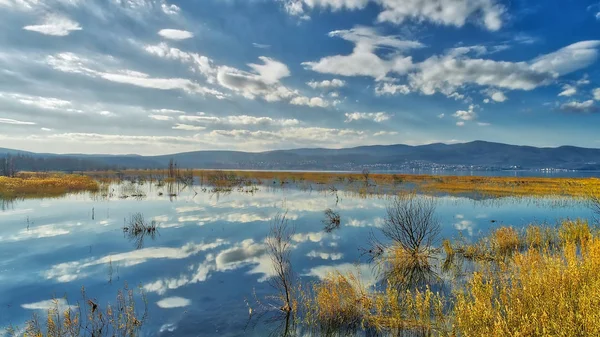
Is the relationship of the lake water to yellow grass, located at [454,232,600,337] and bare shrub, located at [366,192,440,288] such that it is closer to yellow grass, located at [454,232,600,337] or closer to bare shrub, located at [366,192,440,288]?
bare shrub, located at [366,192,440,288]

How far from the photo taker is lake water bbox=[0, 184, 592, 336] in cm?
1232

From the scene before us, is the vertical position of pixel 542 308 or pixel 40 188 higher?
pixel 542 308

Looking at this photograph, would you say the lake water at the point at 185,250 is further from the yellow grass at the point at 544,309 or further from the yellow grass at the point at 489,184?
the yellow grass at the point at 489,184

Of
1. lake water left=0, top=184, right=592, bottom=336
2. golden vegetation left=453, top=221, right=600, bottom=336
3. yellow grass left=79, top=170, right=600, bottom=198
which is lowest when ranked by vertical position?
lake water left=0, top=184, right=592, bottom=336

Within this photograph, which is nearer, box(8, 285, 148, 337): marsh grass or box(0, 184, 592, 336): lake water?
box(8, 285, 148, 337): marsh grass

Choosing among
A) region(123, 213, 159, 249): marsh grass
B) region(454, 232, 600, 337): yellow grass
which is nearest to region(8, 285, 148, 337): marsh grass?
region(454, 232, 600, 337): yellow grass

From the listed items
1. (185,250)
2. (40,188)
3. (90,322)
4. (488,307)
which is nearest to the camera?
(488,307)

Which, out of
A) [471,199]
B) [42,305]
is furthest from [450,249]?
[471,199]

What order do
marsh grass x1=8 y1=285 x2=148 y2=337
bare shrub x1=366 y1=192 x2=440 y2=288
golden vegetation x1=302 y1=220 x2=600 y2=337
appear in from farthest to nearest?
bare shrub x1=366 y1=192 x2=440 y2=288 → marsh grass x1=8 y1=285 x2=148 y2=337 → golden vegetation x1=302 y1=220 x2=600 y2=337

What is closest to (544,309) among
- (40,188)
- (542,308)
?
(542,308)

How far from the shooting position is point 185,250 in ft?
64.0

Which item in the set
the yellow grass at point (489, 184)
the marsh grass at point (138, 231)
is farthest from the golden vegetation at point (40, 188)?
the marsh grass at point (138, 231)

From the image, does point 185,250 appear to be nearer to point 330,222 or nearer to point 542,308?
point 330,222

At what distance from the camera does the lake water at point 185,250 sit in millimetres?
12320
